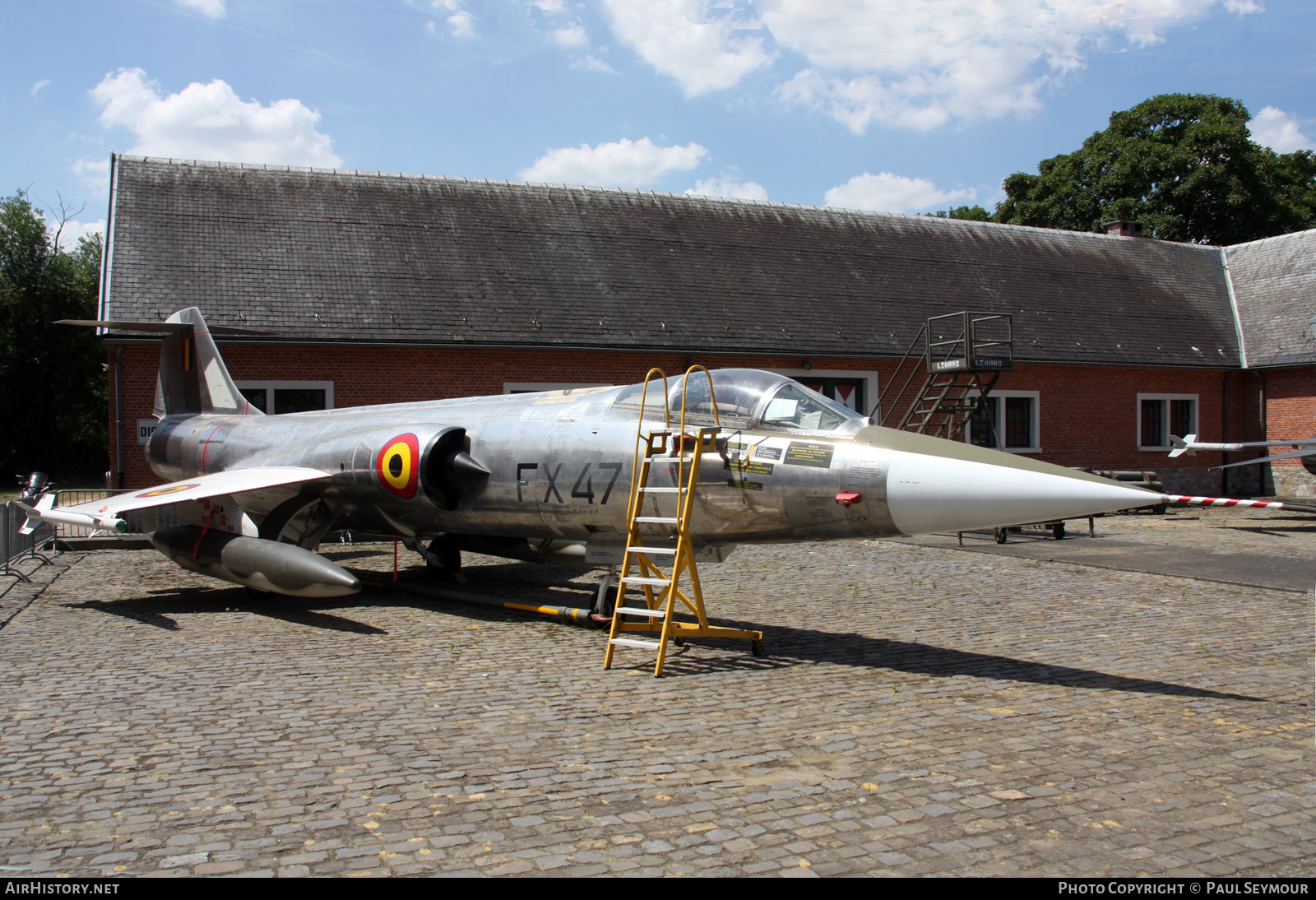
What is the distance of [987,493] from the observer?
6.67m

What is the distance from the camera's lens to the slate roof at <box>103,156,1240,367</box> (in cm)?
1880

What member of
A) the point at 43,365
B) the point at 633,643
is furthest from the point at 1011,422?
the point at 43,365

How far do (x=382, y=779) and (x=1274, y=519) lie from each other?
76.4ft

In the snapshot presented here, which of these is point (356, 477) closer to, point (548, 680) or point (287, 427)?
point (287, 427)

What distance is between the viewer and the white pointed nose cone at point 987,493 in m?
6.33

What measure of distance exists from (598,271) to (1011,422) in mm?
11796

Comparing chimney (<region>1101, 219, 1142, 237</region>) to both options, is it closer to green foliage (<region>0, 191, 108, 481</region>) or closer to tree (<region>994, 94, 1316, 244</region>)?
tree (<region>994, 94, 1316, 244</region>)

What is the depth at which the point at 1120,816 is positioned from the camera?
4.29 m

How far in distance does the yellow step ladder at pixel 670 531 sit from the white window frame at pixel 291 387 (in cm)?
1185

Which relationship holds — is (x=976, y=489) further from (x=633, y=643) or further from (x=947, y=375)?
(x=947, y=375)

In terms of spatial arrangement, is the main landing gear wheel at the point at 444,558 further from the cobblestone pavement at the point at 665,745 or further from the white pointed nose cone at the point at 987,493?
the white pointed nose cone at the point at 987,493

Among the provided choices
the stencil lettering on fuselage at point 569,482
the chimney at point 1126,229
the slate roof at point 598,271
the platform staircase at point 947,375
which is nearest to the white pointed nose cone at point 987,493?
the stencil lettering on fuselage at point 569,482

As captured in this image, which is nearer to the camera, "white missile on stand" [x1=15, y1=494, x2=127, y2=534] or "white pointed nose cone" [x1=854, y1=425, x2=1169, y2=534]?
"white pointed nose cone" [x1=854, y1=425, x2=1169, y2=534]

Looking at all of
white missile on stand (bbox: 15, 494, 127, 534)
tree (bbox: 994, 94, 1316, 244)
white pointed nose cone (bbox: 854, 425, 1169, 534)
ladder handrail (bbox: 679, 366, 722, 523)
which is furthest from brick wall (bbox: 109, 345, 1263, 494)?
tree (bbox: 994, 94, 1316, 244)
